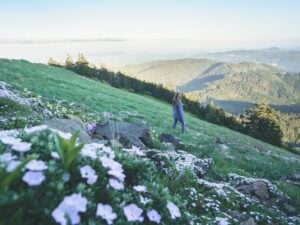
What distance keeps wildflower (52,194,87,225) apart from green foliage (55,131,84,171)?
54 cm

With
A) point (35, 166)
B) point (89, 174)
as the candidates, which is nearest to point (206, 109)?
point (89, 174)

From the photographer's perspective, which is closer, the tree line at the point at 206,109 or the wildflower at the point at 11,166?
the wildflower at the point at 11,166

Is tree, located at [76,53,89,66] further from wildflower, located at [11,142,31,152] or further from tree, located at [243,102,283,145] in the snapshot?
wildflower, located at [11,142,31,152]

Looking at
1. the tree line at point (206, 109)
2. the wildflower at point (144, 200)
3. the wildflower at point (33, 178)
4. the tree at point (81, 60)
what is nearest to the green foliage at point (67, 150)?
the wildflower at point (33, 178)

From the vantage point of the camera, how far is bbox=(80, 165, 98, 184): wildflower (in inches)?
155

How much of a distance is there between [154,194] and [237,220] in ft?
16.8

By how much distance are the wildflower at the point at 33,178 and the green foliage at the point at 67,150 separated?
52cm

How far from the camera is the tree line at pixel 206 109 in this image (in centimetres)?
8057

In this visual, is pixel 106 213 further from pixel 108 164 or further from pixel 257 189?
pixel 257 189

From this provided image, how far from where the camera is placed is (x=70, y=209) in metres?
3.30

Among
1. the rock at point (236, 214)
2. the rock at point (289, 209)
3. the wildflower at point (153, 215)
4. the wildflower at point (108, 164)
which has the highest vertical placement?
the wildflower at point (108, 164)

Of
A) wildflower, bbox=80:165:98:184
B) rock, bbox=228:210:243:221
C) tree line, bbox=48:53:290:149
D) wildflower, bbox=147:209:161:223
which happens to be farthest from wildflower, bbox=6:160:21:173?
tree line, bbox=48:53:290:149

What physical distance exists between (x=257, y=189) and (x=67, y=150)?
10.5m

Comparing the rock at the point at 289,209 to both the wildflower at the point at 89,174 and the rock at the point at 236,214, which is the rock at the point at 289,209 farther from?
the wildflower at the point at 89,174
